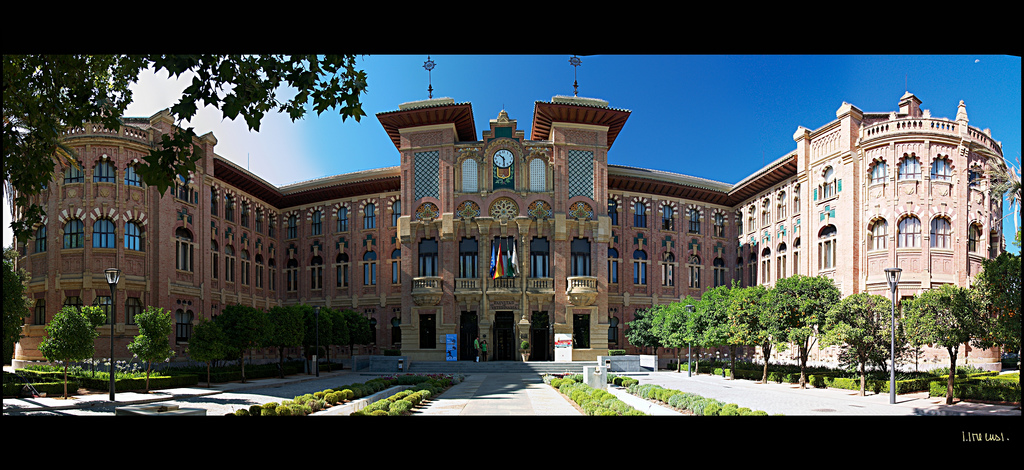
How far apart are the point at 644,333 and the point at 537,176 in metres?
13.7

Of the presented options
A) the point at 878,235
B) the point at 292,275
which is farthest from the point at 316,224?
the point at 878,235

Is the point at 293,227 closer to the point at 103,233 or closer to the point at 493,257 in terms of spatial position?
the point at 493,257

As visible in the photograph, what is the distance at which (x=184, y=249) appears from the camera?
134ft

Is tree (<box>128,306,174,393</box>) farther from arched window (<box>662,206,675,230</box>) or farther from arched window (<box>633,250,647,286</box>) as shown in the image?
arched window (<box>662,206,675,230</box>)

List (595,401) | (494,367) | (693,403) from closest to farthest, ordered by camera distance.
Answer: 1. (693,403)
2. (595,401)
3. (494,367)

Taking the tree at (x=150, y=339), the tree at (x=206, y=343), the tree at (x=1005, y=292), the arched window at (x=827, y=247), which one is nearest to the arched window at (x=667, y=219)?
the arched window at (x=827, y=247)

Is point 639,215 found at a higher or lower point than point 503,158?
lower

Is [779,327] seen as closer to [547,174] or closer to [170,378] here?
[547,174]

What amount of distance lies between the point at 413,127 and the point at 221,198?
14203 mm

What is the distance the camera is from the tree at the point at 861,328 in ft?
78.2

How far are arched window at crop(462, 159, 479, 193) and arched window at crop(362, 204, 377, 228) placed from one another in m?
9.41

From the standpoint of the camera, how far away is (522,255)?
4662cm
